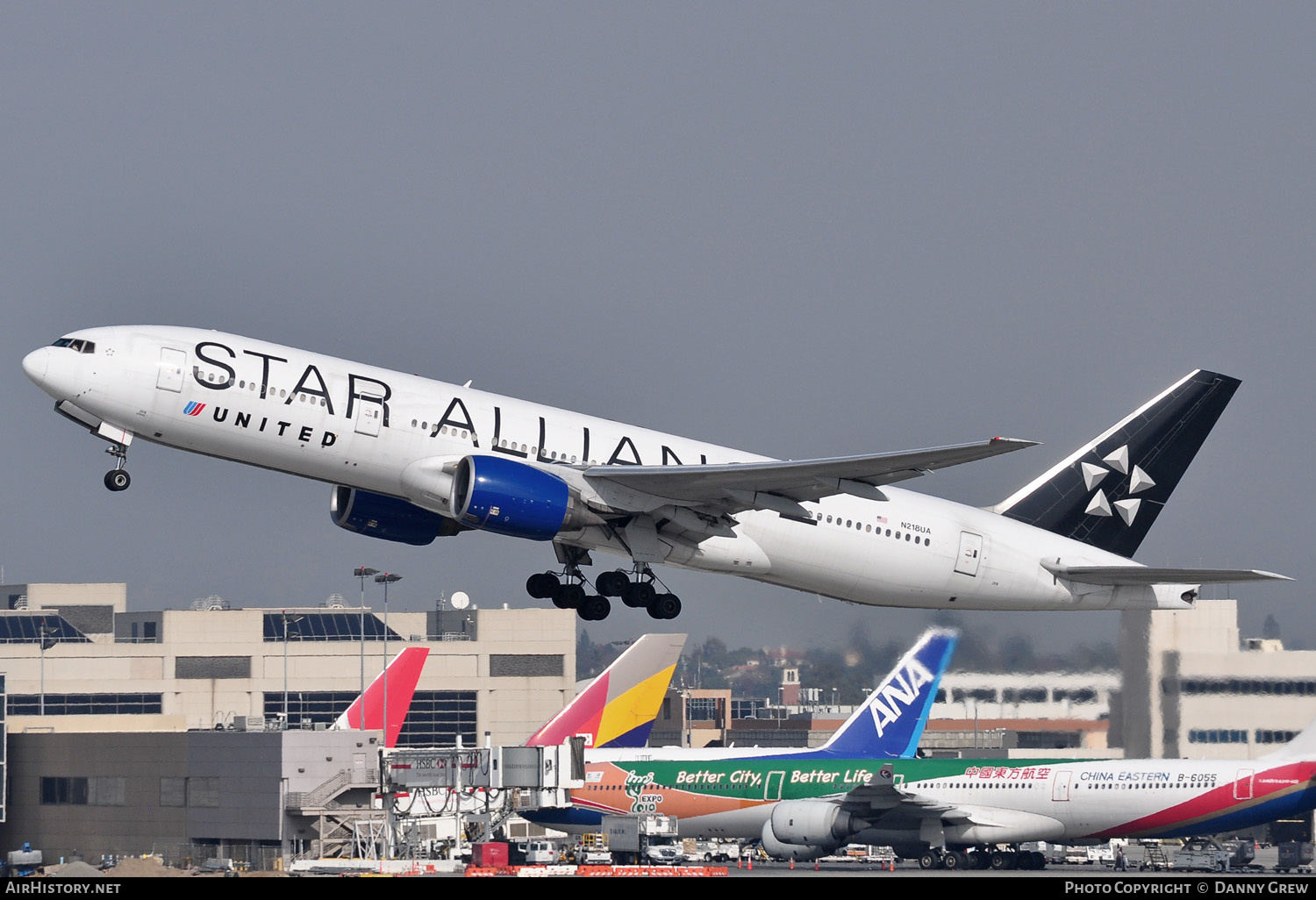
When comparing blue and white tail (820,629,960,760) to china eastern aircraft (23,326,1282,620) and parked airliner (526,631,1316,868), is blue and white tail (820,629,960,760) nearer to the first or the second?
parked airliner (526,631,1316,868)

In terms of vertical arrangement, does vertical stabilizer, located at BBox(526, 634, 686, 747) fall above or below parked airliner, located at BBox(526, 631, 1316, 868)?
above

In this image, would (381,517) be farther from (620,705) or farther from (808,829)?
(620,705)

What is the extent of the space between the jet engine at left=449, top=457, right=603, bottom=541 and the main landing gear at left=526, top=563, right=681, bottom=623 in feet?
11.9

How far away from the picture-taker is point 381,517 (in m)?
37.2

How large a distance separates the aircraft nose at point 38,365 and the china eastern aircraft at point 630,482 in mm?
33

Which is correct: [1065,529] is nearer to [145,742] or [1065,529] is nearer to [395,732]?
[395,732]

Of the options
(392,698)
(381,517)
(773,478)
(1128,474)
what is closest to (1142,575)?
(1128,474)

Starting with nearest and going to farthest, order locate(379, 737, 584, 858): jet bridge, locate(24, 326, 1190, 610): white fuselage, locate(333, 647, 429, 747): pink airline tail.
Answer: locate(24, 326, 1190, 610): white fuselage → locate(379, 737, 584, 858): jet bridge → locate(333, 647, 429, 747): pink airline tail

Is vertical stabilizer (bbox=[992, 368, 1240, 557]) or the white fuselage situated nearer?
the white fuselage

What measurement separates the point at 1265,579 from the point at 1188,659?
66.6 feet

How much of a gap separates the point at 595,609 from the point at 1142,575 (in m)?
12.1

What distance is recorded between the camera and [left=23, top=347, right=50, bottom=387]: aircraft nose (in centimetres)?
3216

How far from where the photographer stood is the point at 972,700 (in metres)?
61.2

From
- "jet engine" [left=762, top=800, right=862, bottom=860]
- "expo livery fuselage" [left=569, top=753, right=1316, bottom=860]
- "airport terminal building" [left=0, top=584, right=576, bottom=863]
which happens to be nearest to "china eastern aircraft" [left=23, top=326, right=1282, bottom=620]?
"expo livery fuselage" [left=569, top=753, right=1316, bottom=860]
